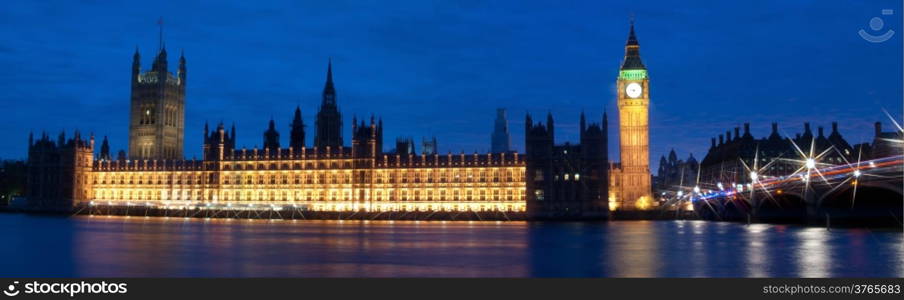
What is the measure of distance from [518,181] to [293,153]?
3741cm

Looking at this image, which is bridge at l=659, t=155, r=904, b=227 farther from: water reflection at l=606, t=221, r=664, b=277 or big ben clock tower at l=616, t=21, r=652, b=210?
water reflection at l=606, t=221, r=664, b=277

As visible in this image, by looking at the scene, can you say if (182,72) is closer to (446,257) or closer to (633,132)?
(633,132)

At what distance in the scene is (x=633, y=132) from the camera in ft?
472

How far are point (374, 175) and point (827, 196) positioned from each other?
7016 centimetres

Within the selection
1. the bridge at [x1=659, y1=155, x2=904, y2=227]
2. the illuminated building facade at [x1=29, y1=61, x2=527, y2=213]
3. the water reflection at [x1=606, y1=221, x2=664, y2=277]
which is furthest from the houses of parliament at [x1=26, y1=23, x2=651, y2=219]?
the water reflection at [x1=606, y1=221, x2=664, y2=277]

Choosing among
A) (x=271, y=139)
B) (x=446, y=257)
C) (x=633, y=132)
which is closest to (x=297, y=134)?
(x=271, y=139)

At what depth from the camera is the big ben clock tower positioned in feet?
462

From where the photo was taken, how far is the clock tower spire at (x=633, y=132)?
462 ft

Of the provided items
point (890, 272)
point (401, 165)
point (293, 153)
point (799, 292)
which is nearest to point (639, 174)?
point (401, 165)

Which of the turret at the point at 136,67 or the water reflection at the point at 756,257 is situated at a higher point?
the turret at the point at 136,67

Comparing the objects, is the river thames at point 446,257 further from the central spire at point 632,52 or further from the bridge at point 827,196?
the central spire at point 632,52

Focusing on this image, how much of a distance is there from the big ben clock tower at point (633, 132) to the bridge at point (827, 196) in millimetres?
13625

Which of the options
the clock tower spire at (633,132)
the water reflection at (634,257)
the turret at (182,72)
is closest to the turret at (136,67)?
the turret at (182,72)

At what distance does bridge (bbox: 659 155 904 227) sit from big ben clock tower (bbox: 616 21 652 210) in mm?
13625
